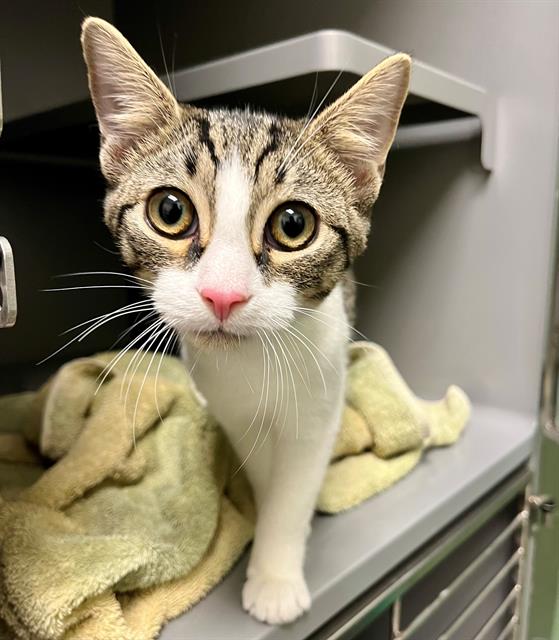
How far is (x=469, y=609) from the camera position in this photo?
843 millimetres

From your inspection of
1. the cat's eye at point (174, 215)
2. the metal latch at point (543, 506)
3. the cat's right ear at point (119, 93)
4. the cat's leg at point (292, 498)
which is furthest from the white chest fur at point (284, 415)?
the metal latch at point (543, 506)

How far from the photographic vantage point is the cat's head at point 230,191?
0.50 meters

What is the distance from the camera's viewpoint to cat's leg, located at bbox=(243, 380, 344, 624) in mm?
617

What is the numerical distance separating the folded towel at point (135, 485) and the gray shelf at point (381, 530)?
23mm

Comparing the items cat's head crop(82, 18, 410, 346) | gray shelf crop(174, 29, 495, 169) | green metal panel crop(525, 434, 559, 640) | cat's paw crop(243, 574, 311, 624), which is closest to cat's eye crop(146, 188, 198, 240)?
cat's head crop(82, 18, 410, 346)

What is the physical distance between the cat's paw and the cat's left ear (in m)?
0.40

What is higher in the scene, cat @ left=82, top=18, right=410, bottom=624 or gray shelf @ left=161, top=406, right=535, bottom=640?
cat @ left=82, top=18, right=410, bottom=624

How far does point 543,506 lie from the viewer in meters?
1.02

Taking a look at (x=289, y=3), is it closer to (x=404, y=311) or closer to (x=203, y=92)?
(x=203, y=92)

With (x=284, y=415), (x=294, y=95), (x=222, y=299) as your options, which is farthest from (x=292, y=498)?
(x=294, y=95)

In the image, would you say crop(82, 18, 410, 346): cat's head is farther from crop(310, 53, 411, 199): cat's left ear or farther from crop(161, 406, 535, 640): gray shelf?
crop(161, 406, 535, 640): gray shelf

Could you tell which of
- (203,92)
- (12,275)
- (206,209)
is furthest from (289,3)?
(12,275)

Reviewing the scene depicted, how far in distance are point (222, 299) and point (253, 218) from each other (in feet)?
0.27

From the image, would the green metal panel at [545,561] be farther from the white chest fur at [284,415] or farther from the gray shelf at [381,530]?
the white chest fur at [284,415]
